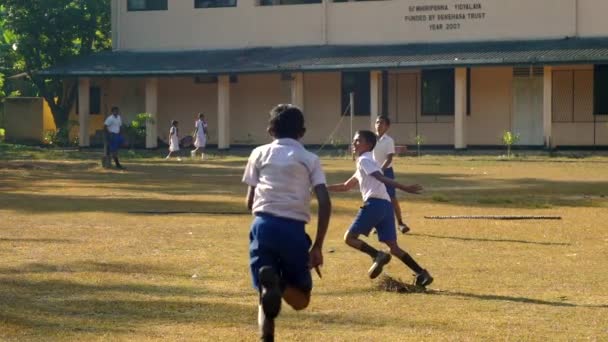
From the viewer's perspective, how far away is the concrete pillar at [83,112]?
46.1 metres

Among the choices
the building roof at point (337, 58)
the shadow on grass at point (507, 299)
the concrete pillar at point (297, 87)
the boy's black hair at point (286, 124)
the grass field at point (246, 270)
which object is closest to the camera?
the boy's black hair at point (286, 124)

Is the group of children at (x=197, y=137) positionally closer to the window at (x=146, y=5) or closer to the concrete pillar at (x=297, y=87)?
the concrete pillar at (x=297, y=87)

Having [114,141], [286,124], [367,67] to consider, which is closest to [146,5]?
[367,67]

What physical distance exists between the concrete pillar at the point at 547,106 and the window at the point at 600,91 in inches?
76.4

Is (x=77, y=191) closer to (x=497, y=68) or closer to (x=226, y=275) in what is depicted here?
(x=226, y=275)

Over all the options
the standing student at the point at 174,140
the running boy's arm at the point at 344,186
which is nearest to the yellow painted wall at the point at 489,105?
the standing student at the point at 174,140

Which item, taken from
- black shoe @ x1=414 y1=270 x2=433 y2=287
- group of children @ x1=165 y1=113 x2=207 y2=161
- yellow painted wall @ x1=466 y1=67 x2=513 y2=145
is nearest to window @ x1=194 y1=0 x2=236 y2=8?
group of children @ x1=165 y1=113 x2=207 y2=161

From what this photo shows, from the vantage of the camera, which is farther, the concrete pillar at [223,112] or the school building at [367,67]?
the concrete pillar at [223,112]

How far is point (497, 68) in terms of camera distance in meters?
41.6

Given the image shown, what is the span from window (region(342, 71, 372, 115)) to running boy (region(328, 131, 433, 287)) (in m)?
31.3

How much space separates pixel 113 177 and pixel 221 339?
2149cm

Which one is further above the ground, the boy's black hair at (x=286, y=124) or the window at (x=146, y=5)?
the window at (x=146, y=5)

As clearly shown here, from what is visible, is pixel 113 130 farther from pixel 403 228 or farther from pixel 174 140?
pixel 403 228

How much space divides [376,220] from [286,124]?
4.32 m
